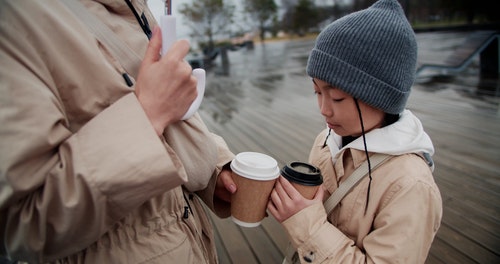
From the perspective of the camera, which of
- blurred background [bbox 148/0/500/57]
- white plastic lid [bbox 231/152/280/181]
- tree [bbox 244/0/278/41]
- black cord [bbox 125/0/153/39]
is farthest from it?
tree [bbox 244/0/278/41]

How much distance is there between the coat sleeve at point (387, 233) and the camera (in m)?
0.97

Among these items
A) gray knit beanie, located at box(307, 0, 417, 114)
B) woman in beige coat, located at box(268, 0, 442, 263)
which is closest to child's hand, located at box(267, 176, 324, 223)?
woman in beige coat, located at box(268, 0, 442, 263)

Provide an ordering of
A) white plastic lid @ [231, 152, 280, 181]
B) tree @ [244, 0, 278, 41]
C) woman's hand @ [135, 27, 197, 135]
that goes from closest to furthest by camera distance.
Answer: woman's hand @ [135, 27, 197, 135] → white plastic lid @ [231, 152, 280, 181] → tree @ [244, 0, 278, 41]

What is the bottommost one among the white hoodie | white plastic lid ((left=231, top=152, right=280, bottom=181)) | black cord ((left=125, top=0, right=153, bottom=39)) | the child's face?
white plastic lid ((left=231, top=152, right=280, bottom=181))

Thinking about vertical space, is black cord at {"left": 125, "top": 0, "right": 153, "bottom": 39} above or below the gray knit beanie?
above

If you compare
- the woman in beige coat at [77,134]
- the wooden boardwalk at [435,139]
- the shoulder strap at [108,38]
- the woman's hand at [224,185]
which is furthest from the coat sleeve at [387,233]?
the wooden boardwalk at [435,139]

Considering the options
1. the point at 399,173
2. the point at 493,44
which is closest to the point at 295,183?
the point at 399,173

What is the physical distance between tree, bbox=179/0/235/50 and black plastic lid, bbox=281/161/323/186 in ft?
57.3

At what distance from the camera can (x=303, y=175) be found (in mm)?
1083

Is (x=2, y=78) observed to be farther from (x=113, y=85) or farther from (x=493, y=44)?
(x=493, y=44)

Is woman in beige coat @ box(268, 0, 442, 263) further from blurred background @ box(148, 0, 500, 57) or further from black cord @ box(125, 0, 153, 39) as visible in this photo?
blurred background @ box(148, 0, 500, 57)

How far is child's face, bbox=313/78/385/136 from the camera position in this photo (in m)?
1.17

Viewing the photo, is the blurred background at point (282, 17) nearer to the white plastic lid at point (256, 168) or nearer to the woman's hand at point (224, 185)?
the woman's hand at point (224, 185)

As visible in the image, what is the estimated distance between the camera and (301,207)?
42.9 inches
